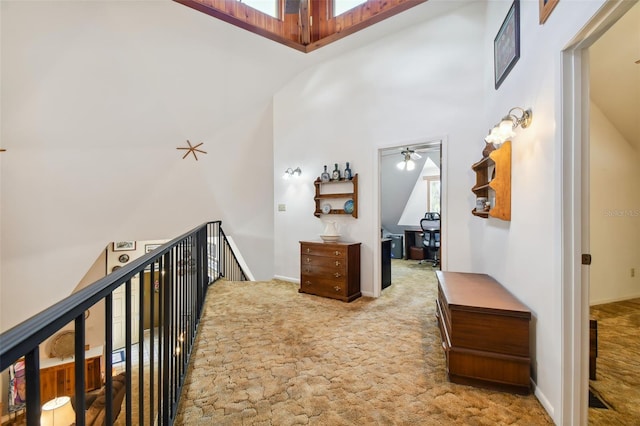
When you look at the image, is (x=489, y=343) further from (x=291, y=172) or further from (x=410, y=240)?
(x=410, y=240)

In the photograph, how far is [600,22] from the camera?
4.23ft

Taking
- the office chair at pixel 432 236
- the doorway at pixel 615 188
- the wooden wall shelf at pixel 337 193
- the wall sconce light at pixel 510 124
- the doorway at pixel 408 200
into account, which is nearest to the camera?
the wall sconce light at pixel 510 124

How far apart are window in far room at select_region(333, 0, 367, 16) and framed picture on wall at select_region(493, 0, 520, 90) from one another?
1748 mm

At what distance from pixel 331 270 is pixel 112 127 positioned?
367 centimetres

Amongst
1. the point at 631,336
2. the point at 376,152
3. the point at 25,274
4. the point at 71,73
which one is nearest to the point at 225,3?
the point at 71,73

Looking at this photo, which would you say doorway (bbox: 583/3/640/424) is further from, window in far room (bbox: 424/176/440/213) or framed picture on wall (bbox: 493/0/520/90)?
window in far room (bbox: 424/176/440/213)

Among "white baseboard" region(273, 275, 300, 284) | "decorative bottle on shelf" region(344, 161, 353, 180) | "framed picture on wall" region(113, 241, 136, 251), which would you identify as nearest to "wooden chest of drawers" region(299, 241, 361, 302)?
"white baseboard" region(273, 275, 300, 284)

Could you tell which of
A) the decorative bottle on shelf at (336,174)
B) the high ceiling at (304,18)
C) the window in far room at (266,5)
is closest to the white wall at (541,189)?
the high ceiling at (304,18)

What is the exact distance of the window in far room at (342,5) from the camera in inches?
141

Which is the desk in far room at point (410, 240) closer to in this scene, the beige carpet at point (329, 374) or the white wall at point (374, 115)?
the white wall at point (374, 115)

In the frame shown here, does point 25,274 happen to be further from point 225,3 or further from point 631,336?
point 631,336

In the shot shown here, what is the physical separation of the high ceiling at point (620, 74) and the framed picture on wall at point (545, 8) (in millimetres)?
1057

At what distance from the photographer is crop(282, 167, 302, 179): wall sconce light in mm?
4582

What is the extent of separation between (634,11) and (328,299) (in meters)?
3.82
